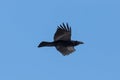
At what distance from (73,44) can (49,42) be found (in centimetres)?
229

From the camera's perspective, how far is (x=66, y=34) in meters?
35.8

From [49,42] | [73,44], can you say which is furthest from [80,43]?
[49,42]

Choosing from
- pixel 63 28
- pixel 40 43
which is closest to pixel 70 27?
pixel 63 28

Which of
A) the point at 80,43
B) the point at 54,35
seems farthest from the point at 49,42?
the point at 80,43

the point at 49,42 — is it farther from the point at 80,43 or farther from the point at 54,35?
the point at 80,43

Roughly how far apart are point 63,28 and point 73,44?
4.85ft

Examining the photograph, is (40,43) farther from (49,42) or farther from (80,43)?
(80,43)

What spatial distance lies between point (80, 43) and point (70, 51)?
4.52 ft

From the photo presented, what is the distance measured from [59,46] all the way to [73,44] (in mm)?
1274

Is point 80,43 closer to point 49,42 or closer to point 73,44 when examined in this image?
point 73,44

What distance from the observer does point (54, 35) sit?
116ft

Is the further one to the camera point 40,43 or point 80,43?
point 80,43

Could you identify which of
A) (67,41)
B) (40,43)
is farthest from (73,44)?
(40,43)

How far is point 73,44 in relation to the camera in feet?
119
